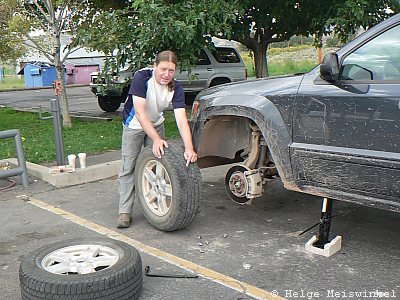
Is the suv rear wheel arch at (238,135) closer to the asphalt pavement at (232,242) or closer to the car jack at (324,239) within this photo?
the car jack at (324,239)

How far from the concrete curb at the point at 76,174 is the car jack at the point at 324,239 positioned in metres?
3.26

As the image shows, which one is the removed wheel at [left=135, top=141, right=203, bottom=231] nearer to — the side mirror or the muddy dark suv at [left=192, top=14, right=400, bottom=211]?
the muddy dark suv at [left=192, top=14, right=400, bottom=211]

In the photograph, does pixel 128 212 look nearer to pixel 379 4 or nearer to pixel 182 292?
pixel 182 292

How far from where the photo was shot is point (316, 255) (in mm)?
4070

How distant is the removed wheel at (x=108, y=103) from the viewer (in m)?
14.7

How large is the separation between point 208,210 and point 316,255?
1485 mm

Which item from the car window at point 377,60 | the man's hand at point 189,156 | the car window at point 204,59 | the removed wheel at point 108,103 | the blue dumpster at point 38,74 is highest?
the car window at point 377,60

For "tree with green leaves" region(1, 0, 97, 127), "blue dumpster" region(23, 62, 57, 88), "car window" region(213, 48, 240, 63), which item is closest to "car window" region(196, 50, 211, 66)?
"car window" region(213, 48, 240, 63)

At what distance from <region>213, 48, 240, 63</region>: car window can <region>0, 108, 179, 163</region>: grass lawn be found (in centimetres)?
353

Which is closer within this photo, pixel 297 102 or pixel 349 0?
pixel 297 102

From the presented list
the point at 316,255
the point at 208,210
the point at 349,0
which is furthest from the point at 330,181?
the point at 349,0

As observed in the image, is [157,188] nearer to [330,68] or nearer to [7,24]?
[330,68]

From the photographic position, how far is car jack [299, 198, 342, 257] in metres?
4.08

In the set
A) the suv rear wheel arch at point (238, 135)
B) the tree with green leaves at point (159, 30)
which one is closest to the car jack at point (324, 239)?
the suv rear wheel arch at point (238, 135)
